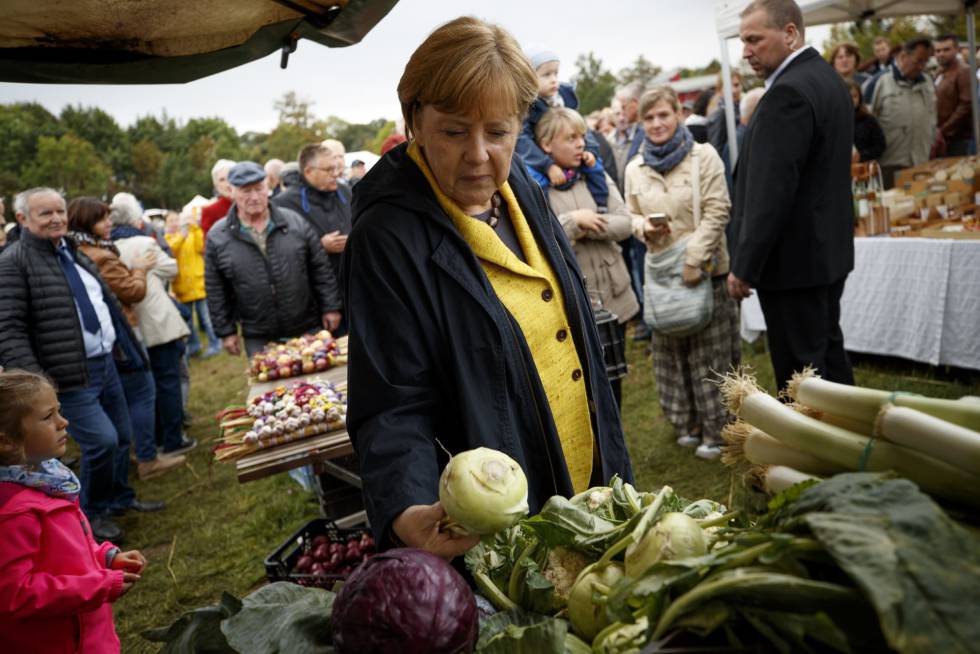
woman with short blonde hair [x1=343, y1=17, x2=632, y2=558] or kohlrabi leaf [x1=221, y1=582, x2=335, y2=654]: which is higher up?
woman with short blonde hair [x1=343, y1=17, x2=632, y2=558]

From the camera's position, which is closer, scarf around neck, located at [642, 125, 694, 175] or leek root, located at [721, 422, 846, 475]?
leek root, located at [721, 422, 846, 475]

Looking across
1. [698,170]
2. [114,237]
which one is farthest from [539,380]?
[114,237]

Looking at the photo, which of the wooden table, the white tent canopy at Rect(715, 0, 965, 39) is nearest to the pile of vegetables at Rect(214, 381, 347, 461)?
the wooden table

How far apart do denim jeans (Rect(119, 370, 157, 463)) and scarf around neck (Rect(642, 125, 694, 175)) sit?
4335mm

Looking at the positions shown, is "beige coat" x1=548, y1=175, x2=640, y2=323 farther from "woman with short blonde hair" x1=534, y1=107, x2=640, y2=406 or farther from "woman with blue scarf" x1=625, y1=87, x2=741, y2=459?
"woman with blue scarf" x1=625, y1=87, x2=741, y2=459

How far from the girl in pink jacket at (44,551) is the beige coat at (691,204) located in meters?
3.41

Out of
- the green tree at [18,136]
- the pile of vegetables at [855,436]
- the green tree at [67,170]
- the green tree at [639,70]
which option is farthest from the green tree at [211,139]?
the pile of vegetables at [855,436]

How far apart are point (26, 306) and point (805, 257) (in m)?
4.64

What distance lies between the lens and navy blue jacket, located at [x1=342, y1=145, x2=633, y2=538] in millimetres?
1595

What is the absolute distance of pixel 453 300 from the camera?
1.65 meters

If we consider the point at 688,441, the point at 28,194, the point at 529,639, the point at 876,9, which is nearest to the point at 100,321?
the point at 28,194

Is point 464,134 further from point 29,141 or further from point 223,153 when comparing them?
point 29,141

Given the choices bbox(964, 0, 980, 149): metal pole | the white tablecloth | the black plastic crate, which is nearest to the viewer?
the black plastic crate

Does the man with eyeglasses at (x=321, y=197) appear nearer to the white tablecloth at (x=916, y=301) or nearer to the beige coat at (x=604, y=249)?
the beige coat at (x=604, y=249)
